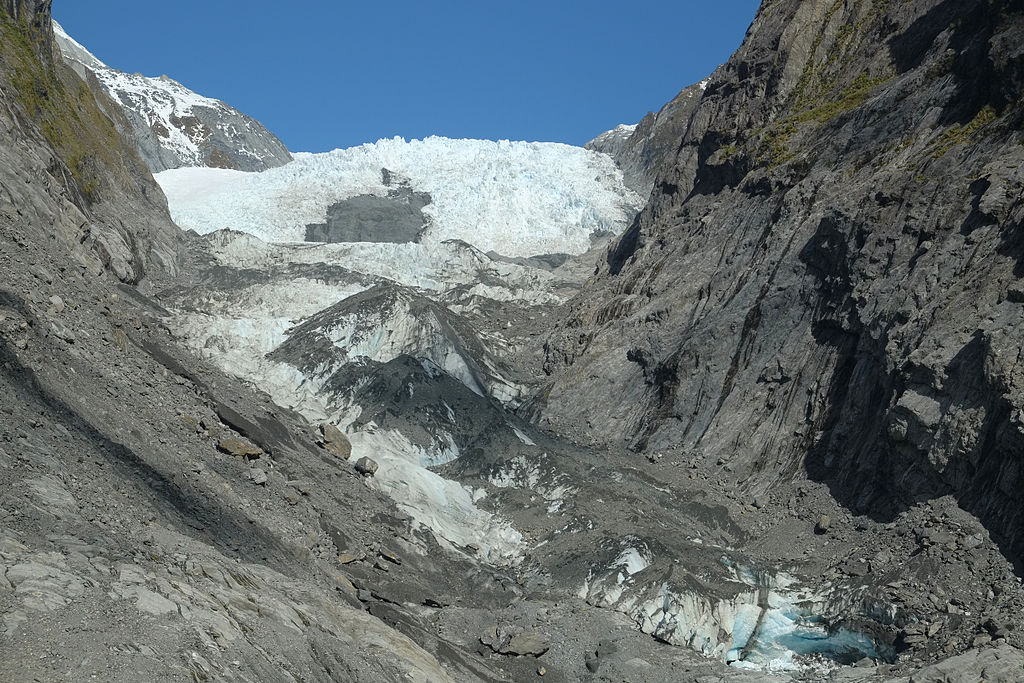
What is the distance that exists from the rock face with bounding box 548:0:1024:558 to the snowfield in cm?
2924

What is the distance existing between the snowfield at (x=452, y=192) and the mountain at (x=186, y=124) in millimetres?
27949

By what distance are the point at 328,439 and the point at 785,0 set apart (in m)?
36.4

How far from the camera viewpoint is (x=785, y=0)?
159 feet

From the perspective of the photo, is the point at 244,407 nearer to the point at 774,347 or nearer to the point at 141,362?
the point at 141,362

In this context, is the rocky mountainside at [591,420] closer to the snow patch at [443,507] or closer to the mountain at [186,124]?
the snow patch at [443,507]

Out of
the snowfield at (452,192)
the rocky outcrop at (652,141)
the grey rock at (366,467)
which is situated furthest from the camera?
the rocky outcrop at (652,141)

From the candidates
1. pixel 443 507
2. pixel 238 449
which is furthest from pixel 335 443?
pixel 238 449

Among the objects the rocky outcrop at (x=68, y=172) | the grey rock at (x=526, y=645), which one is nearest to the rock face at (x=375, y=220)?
the rocky outcrop at (x=68, y=172)

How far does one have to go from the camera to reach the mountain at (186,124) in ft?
362

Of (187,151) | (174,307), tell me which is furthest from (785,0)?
(187,151)

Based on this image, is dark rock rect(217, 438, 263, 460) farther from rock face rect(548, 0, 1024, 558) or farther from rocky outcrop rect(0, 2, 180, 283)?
rock face rect(548, 0, 1024, 558)

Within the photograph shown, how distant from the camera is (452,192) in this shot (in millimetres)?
80312

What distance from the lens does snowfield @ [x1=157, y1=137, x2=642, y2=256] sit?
69.0 meters

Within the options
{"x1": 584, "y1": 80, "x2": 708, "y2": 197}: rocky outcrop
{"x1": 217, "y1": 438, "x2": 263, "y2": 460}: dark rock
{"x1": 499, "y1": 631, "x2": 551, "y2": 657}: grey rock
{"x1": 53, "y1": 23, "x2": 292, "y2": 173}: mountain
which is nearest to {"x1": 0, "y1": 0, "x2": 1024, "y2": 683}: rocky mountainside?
{"x1": 499, "y1": 631, "x2": 551, "y2": 657}: grey rock
